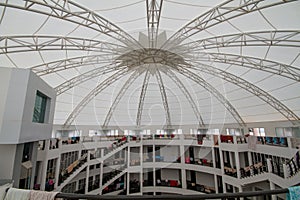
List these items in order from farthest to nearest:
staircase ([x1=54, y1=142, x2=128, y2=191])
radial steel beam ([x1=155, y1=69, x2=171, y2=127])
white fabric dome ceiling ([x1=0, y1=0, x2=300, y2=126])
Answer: radial steel beam ([x1=155, y1=69, x2=171, y2=127])
staircase ([x1=54, y1=142, x2=128, y2=191])
white fabric dome ceiling ([x1=0, y1=0, x2=300, y2=126])

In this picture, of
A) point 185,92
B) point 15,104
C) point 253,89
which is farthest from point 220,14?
point 185,92

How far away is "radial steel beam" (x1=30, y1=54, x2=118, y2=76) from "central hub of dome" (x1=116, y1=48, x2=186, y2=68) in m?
1.41

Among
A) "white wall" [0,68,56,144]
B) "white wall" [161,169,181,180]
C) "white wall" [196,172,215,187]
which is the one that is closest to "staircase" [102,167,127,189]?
"white wall" [161,169,181,180]

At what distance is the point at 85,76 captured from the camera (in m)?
18.9

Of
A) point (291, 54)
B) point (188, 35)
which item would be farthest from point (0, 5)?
point (291, 54)

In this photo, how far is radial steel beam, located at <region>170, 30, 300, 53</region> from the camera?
34.4 feet

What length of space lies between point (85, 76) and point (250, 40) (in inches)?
605

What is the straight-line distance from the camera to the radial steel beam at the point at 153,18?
30.4 feet

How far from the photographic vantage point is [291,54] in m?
12.3

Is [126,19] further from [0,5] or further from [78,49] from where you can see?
[0,5]

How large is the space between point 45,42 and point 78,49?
207 cm

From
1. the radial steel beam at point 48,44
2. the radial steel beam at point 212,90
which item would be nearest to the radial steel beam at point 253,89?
the radial steel beam at point 212,90

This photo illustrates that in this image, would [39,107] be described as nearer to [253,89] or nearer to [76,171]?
[76,171]

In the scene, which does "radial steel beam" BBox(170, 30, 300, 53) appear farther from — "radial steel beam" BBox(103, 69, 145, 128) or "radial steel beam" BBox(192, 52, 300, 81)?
"radial steel beam" BBox(103, 69, 145, 128)
